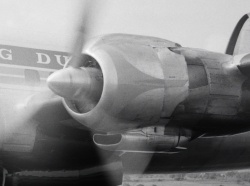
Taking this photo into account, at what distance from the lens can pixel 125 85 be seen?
14.8 feet

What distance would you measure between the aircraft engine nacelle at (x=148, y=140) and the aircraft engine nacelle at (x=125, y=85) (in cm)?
44

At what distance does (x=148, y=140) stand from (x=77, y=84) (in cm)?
120

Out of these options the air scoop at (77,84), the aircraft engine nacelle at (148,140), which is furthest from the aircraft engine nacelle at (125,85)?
the aircraft engine nacelle at (148,140)

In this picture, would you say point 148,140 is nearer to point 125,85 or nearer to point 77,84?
point 125,85

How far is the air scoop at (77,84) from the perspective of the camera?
457 cm

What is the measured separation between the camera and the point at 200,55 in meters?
5.11

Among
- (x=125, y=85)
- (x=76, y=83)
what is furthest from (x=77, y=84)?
(x=125, y=85)

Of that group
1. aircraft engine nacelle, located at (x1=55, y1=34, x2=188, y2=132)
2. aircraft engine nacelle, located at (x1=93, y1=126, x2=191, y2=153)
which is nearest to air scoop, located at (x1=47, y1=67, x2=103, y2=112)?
aircraft engine nacelle, located at (x1=55, y1=34, x2=188, y2=132)

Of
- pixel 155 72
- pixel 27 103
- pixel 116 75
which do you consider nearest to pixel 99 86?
pixel 116 75

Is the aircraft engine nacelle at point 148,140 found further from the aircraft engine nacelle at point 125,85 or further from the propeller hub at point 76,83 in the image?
the propeller hub at point 76,83

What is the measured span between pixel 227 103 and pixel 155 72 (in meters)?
0.93

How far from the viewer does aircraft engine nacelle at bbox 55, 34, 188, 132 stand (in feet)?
14.8

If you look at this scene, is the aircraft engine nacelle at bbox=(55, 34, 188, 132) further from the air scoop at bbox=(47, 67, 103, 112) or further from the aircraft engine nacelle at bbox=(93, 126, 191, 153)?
the aircraft engine nacelle at bbox=(93, 126, 191, 153)

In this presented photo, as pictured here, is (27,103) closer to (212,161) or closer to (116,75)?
(116,75)
